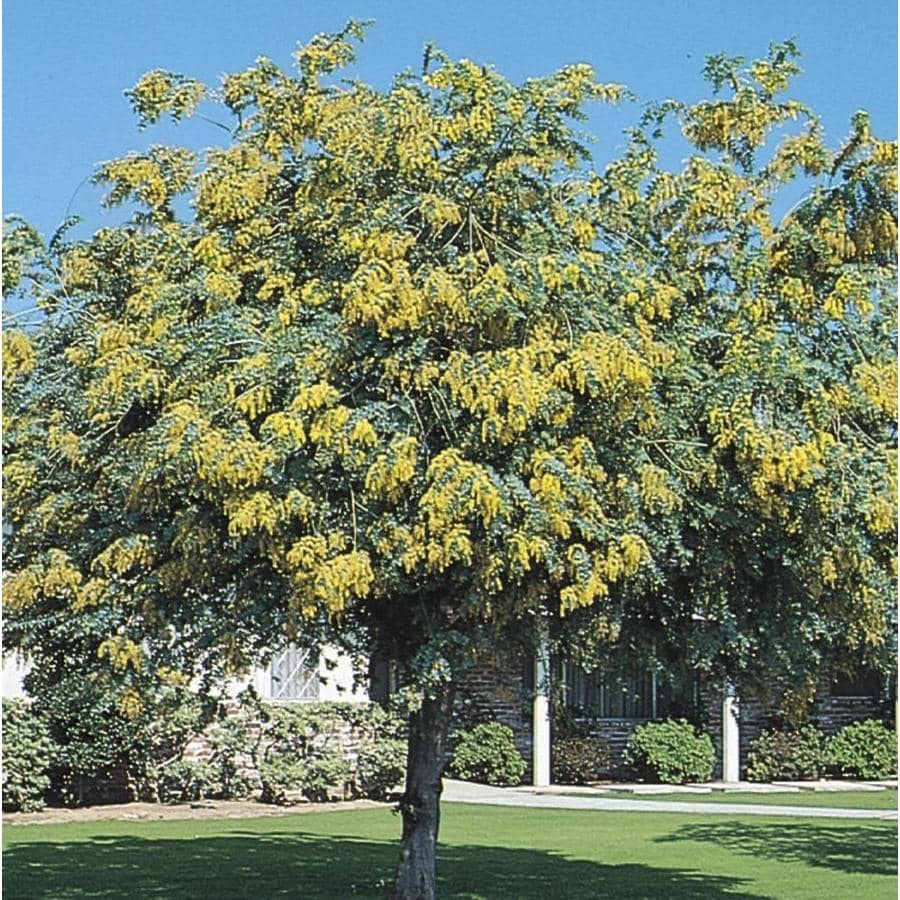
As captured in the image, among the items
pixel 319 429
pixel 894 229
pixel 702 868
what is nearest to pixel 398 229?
pixel 319 429

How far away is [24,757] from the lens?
2078 cm

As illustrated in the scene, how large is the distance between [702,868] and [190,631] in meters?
6.83

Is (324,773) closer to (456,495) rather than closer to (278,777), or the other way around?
(278,777)

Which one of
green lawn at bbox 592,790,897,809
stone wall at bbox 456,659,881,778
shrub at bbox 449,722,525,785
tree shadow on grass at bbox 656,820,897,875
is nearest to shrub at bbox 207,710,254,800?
stone wall at bbox 456,659,881,778

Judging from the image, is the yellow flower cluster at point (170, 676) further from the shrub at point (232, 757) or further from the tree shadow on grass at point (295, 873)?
the shrub at point (232, 757)

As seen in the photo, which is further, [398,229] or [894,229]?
[894,229]

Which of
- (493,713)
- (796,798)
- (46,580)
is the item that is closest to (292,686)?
(493,713)

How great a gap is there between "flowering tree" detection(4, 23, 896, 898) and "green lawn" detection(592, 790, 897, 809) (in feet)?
42.6

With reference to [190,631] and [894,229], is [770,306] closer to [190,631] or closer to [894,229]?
[894,229]

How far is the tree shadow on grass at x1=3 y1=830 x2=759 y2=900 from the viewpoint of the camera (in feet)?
44.7

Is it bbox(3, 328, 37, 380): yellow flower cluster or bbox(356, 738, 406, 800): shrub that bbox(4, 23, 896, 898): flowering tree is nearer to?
bbox(3, 328, 37, 380): yellow flower cluster

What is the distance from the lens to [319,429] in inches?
361

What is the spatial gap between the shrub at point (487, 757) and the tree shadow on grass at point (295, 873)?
26.5ft

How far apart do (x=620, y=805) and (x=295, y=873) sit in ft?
29.1
